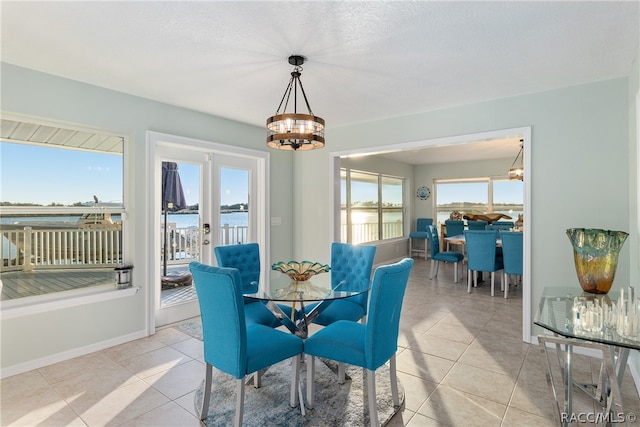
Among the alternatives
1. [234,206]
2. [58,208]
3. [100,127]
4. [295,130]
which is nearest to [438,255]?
[234,206]

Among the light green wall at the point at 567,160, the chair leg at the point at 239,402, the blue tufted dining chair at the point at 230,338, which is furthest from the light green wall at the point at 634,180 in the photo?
the chair leg at the point at 239,402

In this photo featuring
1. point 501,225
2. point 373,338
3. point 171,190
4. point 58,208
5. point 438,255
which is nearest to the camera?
point 373,338

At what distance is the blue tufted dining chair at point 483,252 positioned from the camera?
5.14m

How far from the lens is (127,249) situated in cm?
352

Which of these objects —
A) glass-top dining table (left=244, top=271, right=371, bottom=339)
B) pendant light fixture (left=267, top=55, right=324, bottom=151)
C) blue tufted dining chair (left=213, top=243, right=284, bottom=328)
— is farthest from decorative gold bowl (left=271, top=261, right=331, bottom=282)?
pendant light fixture (left=267, top=55, right=324, bottom=151)

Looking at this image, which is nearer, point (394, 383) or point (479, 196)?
point (394, 383)

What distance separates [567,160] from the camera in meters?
3.21

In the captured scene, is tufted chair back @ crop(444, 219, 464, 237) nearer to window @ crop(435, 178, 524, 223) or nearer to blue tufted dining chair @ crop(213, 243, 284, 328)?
window @ crop(435, 178, 524, 223)

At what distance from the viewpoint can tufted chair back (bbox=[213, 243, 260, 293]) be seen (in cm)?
324

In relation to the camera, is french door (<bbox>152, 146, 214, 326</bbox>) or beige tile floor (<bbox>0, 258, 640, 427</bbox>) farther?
french door (<bbox>152, 146, 214, 326</bbox>)

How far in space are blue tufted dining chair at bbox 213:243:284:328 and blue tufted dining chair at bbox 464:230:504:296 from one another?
353 cm

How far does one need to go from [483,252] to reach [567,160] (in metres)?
2.32

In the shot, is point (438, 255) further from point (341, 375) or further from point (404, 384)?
point (341, 375)

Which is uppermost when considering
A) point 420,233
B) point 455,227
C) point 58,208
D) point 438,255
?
point 58,208
